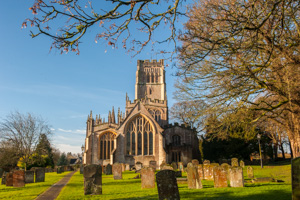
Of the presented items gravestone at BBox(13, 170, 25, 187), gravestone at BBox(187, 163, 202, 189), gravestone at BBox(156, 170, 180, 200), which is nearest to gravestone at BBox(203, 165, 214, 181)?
gravestone at BBox(187, 163, 202, 189)

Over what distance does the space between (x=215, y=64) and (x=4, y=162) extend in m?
33.6

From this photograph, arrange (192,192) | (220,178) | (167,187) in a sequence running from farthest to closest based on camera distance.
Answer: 1. (220,178)
2. (192,192)
3. (167,187)

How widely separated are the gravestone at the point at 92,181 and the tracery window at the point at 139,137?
24121 mm

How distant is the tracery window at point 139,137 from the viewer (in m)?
34.6

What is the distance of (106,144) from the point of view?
36375 mm

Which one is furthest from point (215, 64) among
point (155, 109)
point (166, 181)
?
point (155, 109)

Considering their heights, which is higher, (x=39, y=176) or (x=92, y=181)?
(x=92, y=181)

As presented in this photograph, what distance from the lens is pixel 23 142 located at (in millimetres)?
27016

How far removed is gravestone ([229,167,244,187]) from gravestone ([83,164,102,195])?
18.6 ft

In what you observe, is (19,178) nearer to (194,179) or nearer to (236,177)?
(194,179)

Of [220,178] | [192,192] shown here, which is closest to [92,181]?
[192,192]

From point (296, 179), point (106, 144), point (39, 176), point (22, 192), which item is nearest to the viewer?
point (296, 179)

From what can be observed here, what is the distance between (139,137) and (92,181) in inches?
982

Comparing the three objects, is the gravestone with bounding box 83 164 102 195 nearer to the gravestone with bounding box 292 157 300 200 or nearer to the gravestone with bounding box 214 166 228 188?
the gravestone with bounding box 214 166 228 188
